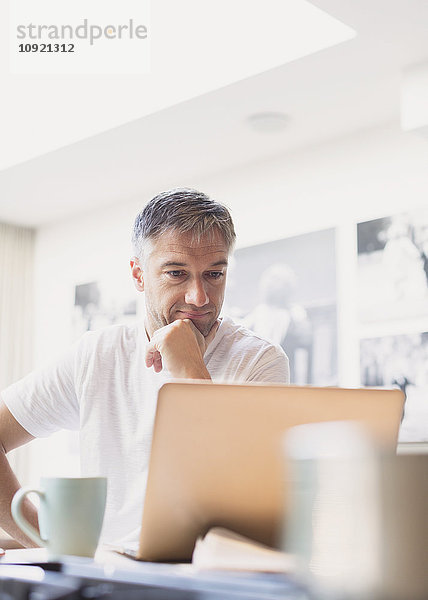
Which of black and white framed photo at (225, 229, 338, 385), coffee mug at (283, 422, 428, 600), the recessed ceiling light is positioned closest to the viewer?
coffee mug at (283, 422, 428, 600)

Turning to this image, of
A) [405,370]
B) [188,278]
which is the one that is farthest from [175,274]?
[405,370]

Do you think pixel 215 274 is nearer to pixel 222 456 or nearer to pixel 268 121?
pixel 222 456

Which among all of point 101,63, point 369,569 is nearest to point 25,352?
point 101,63

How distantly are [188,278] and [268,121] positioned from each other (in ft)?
7.63

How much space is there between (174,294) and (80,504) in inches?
33.7

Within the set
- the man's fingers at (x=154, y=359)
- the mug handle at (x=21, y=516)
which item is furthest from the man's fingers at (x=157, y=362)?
the mug handle at (x=21, y=516)

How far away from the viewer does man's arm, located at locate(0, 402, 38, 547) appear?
1.46 m

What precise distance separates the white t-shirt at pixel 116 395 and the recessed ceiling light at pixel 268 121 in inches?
86.2

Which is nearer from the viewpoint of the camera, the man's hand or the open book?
the open book

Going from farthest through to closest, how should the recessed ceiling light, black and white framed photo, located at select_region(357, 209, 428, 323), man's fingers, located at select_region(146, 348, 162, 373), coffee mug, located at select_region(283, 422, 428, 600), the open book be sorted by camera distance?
the recessed ceiling light, black and white framed photo, located at select_region(357, 209, 428, 323), man's fingers, located at select_region(146, 348, 162, 373), the open book, coffee mug, located at select_region(283, 422, 428, 600)

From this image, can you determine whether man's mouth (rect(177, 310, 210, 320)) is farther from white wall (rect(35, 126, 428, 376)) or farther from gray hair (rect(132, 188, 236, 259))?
white wall (rect(35, 126, 428, 376))

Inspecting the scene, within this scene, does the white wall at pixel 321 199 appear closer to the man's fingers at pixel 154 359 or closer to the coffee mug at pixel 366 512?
the man's fingers at pixel 154 359

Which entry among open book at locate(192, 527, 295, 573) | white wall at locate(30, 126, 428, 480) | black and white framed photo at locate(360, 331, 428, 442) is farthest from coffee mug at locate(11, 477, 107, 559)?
white wall at locate(30, 126, 428, 480)

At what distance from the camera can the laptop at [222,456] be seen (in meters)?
0.81
